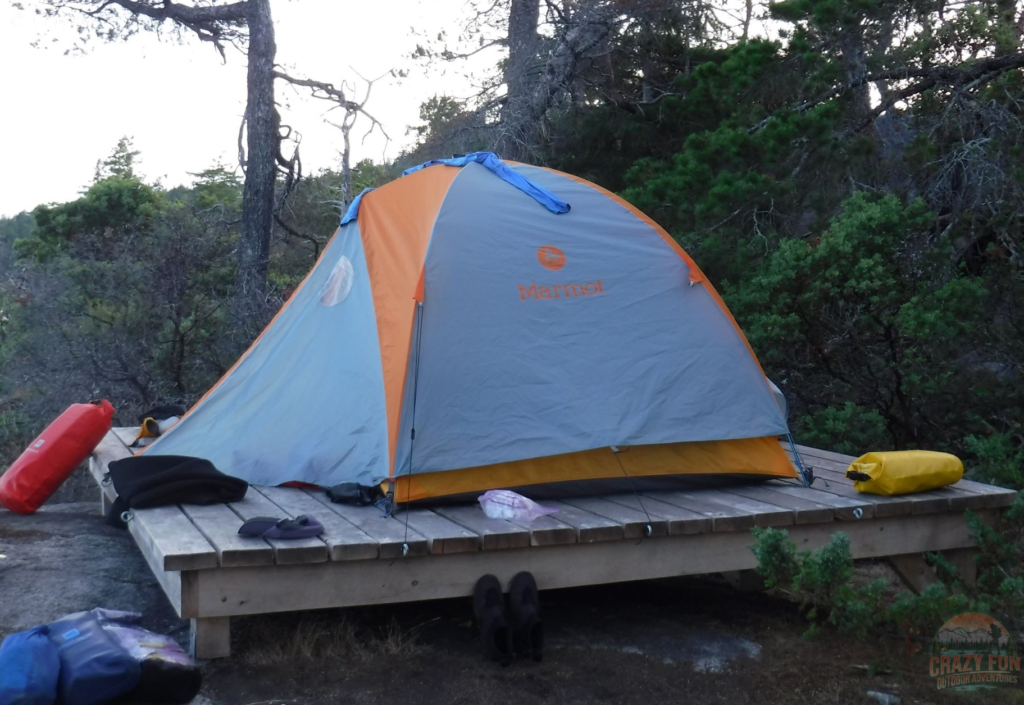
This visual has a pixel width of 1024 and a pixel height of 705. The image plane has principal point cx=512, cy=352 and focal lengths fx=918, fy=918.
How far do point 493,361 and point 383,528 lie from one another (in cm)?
105

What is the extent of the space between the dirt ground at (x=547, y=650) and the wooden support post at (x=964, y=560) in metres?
0.83

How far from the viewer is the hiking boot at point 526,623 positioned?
11.9 ft

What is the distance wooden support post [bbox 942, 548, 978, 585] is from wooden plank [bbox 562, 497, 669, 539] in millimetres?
1765

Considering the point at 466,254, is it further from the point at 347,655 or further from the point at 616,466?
the point at 347,655

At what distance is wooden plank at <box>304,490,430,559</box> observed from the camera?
11.6 ft

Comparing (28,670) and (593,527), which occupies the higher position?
(593,527)

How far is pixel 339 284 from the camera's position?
5.05 metres

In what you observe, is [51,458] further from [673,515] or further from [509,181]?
[673,515]

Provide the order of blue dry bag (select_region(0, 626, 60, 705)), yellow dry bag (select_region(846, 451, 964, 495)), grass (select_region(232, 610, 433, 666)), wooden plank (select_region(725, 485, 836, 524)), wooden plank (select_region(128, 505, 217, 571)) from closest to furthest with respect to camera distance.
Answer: blue dry bag (select_region(0, 626, 60, 705)) → wooden plank (select_region(128, 505, 217, 571)) → grass (select_region(232, 610, 433, 666)) → wooden plank (select_region(725, 485, 836, 524)) → yellow dry bag (select_region(846, 451, 964, 495))

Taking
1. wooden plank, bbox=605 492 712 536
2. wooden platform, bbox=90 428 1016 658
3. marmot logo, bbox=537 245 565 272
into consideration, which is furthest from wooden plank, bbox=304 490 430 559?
marmot logo, bbox=537 245 565 272

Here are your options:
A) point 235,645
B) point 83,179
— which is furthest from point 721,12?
point 83,179

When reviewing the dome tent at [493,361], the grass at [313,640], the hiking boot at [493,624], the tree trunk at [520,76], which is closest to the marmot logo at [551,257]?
the dome tent at [493,361]

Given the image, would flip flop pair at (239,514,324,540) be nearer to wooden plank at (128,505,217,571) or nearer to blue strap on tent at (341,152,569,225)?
wooden plank at (128,505,217,571)

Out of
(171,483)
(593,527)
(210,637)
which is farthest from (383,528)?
(171,483)
